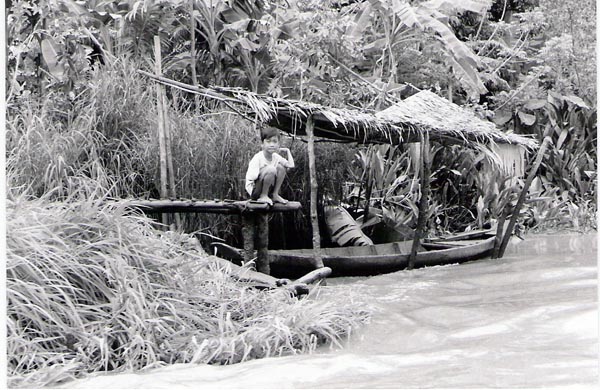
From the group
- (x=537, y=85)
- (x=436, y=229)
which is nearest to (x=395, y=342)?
(x=436, y=229)

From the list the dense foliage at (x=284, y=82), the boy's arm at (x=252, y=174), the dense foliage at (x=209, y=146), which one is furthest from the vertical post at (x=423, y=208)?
the boy's arm at (x=252, y=174)

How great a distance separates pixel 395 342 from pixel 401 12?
745cm

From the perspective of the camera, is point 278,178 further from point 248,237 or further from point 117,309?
point 117,309

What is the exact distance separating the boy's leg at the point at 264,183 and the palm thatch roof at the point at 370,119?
0.47 meters

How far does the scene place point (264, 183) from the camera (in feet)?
22.7

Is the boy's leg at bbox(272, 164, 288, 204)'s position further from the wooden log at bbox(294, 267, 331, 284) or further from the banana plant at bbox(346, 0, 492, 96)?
the banana plant at bbox(346, 0, 492, 96)

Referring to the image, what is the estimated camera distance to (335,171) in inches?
395

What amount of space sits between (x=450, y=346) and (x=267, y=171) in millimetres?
2721

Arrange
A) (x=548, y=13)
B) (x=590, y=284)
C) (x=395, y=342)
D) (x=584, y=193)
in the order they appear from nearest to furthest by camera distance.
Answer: (x=395, y=342), (x=590, y=284), (x=584, y=193), (x=548, y=13)

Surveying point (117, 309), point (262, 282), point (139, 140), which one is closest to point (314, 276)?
point (262, 282)

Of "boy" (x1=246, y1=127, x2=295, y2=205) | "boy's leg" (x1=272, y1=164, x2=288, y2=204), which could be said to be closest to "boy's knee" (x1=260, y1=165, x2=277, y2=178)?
"boy" (x1=246, y1=127, x2=295, y2=205)

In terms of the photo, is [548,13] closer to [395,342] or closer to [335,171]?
[335,171]

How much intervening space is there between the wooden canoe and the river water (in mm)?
200

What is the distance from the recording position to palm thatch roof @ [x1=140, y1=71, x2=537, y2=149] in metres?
7.00
